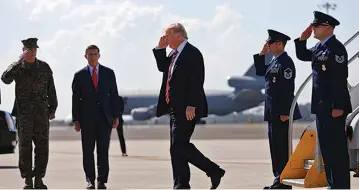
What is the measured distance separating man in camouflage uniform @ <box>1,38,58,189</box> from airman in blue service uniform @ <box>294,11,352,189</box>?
3.30 meters

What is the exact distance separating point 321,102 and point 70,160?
33.8 feet

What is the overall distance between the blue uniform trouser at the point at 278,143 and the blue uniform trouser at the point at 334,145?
1.44 m

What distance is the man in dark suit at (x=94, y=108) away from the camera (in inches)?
429

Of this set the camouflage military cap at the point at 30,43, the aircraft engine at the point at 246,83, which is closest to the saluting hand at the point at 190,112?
the camouflage military cap at the point at 30,43

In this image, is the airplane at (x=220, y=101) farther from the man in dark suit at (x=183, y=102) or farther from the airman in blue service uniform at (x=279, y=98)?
the man in dark suit at (x=183, y=102)

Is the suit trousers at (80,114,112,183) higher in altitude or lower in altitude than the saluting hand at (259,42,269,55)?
lower

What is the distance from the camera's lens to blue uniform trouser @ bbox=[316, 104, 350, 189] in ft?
27.8

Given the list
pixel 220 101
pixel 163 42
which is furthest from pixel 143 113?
pixel 163 42

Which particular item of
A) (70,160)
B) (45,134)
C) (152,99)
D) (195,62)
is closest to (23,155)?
(45,134)

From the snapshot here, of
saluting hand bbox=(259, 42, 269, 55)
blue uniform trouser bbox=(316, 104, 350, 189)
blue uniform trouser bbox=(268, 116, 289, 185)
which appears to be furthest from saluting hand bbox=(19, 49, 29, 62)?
blue uniform trouser bbox=(316, 104, 350, 189)

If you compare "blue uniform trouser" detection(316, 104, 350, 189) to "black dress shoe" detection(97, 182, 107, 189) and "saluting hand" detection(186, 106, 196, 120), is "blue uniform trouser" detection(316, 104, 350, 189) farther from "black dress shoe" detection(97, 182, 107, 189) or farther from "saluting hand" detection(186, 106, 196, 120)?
"black dress shoe" detection(97, 182, 107, 189)

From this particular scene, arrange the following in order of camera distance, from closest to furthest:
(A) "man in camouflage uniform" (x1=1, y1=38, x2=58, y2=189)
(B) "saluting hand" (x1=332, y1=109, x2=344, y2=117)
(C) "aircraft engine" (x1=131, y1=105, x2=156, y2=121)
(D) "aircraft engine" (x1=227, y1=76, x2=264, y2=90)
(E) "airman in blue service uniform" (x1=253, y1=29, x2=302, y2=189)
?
(B) "saluting hand" (x1=332, y1=109, x2=344, y2=117), (E) "airman in blue service uniform" (x1=253, y1=29, x2=302, y2=189), (A) "man in camouflage uniform" (x1=1, y1=38, x2=58, y2=189), (C) "aircraft engine" (x1=131, y1=105, x2=156, y2=121), (D) "aircraft engine" (x1=227, y1=76, x2=264, y2=90)

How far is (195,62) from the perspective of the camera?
927cm

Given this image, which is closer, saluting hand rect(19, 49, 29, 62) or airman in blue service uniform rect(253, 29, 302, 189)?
airman in blue service uniform rect(253, 29, 302, 189)
